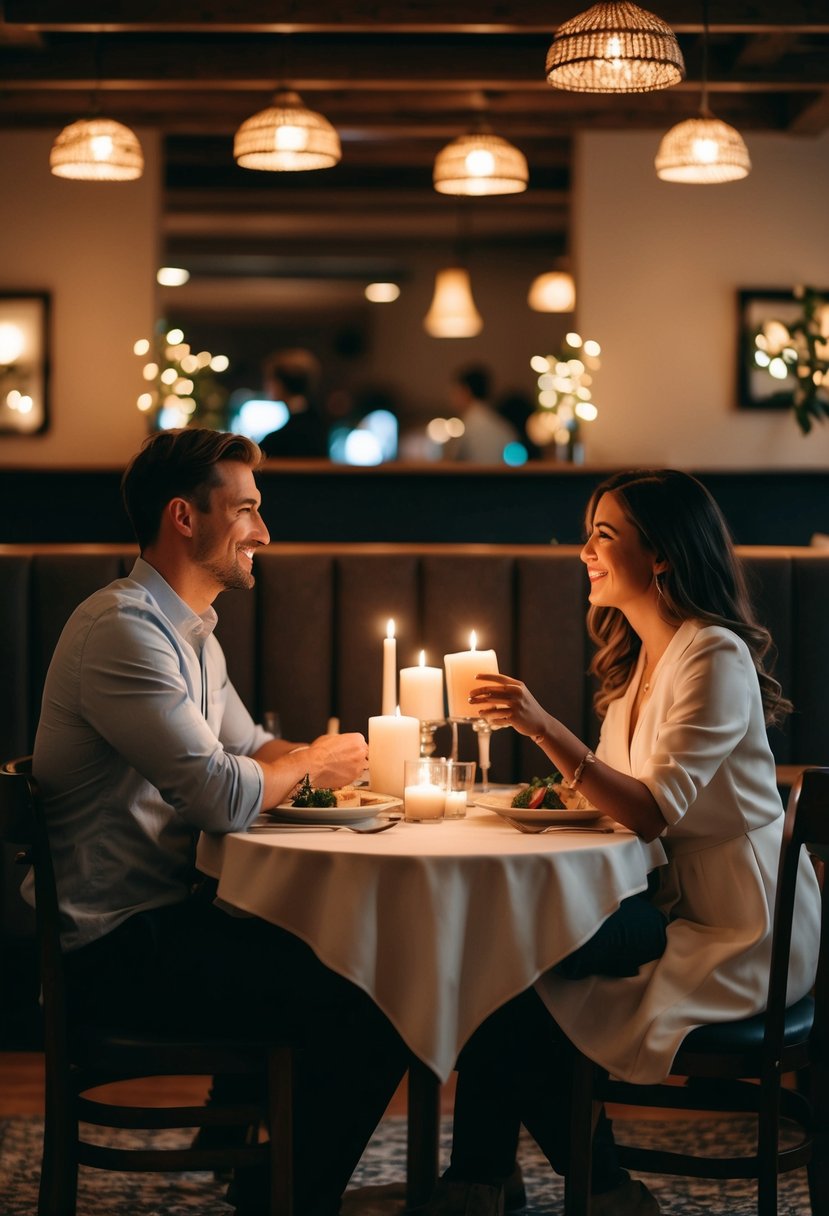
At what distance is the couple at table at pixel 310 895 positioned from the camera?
2.12 metres

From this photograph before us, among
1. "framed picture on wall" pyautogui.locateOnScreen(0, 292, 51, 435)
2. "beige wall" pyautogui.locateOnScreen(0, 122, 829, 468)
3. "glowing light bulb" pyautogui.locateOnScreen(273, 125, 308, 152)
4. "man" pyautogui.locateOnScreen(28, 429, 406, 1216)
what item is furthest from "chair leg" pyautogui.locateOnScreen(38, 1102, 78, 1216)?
"framed picture on wall" pyautogui.locateOnScreen(0, 292, 51, 435)

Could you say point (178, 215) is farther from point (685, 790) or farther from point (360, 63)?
point (685, 790)

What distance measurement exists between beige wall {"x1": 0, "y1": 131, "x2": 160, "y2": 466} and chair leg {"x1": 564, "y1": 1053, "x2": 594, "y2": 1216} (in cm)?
591

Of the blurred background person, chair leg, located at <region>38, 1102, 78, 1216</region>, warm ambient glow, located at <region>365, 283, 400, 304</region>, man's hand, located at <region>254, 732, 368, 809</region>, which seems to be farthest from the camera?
warm ambient glow, located at <region>365, 283, 400, 304</region>

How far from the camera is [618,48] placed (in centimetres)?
343

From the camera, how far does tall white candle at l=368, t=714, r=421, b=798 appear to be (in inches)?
95.3

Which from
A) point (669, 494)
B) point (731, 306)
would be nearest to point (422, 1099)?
point (669, 494)

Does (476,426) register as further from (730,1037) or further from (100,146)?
(730,1037)

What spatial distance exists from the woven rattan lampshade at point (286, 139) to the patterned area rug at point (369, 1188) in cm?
323

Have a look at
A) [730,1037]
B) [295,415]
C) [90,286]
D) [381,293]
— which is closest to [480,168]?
[295,415]

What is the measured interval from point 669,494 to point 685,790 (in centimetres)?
59

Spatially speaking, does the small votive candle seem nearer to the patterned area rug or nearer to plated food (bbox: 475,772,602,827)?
plated food (bbox: 475,772,602,827)

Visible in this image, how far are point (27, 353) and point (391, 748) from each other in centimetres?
573

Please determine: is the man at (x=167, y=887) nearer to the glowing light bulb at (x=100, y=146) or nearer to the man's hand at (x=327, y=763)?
the man's hand at (x=327, y=763)
